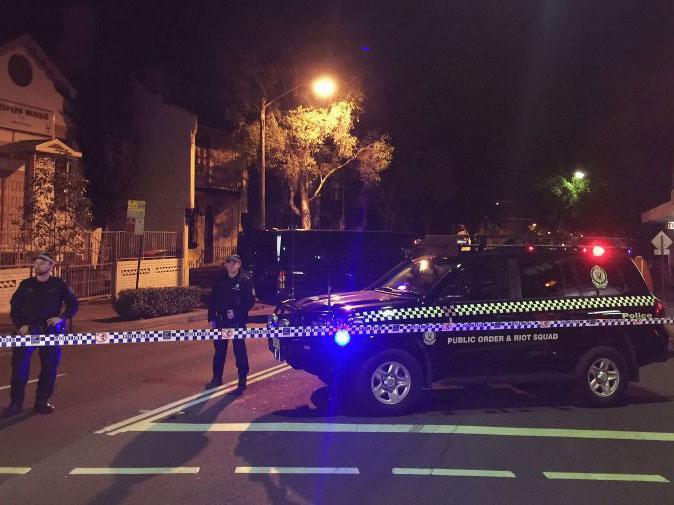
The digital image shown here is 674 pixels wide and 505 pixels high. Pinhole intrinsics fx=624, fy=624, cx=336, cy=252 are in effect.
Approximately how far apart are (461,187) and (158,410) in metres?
41.4

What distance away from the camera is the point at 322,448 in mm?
5465

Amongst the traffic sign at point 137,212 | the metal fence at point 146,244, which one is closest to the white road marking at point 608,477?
the traffic sign at point 137,212

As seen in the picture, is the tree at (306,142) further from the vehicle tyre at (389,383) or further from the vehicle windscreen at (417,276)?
the vehicle tyre at (389,383)

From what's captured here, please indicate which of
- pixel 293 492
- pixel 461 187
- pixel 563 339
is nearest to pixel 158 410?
pixel 293 492

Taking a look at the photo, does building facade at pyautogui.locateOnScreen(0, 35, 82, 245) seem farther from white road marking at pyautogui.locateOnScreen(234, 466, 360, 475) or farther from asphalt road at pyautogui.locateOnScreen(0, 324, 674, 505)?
white road marking at pyautogui.locateOnScreen(234, 466, 360, 475)

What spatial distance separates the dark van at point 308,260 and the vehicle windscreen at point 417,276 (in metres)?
6.99

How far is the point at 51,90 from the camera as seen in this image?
19609 millimetres

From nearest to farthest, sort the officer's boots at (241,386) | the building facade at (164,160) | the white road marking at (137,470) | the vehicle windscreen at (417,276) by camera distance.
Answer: the white road marking at (137,470)
the vehicle windscreen at (417,276)
the officer's boots at (241,386)
the building facade at (164,160)

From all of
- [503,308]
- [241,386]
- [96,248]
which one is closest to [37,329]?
[241,386]

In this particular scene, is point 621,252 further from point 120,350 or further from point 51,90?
point 51,90

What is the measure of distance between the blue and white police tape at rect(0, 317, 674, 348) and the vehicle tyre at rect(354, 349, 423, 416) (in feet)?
0.95

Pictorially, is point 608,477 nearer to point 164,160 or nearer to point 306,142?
point 306,142

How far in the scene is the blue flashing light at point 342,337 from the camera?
21.2 feet

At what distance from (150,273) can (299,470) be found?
1591cm
